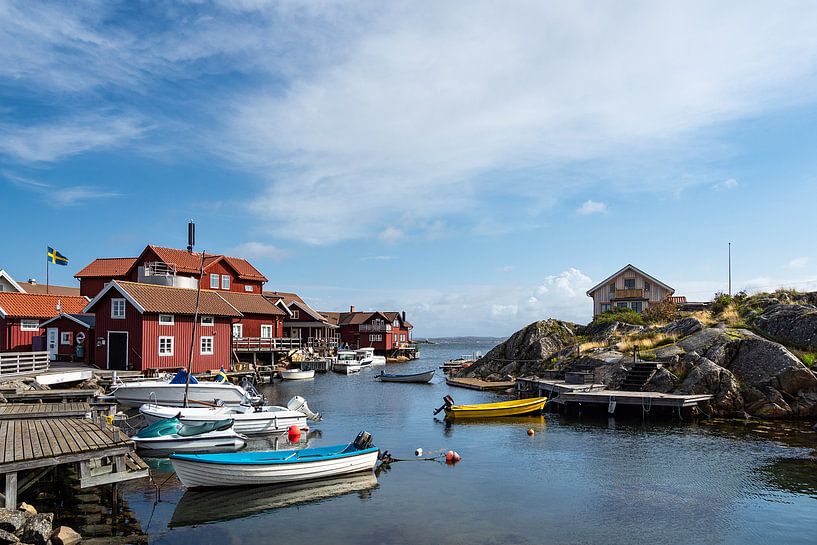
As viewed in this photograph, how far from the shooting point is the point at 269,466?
19594mm

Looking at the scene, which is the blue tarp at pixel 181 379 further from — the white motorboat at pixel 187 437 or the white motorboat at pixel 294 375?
the white motorboat at pixel 294 375

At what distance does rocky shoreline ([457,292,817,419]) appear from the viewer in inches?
1315

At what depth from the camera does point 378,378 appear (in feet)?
205

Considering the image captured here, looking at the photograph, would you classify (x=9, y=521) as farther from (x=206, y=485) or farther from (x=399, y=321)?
(x=399, y=321)

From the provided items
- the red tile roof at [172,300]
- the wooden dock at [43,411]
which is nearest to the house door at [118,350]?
the red tile roof at [172,300]

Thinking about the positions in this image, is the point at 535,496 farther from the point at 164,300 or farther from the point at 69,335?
the point at 69,335

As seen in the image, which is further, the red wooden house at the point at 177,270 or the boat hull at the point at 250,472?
the red wooden house at the point at 177,270

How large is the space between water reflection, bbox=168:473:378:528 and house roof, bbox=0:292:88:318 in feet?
130

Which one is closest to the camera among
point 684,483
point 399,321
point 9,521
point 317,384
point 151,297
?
point 9,521

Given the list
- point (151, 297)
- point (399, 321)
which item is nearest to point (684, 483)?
point (151, 297)

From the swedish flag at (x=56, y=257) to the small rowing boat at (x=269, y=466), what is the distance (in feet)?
159

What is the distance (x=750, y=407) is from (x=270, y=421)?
2568 centimetres

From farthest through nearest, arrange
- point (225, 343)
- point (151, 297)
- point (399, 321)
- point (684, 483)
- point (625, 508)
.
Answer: point (399, 321) → point (225, 343) → point (151, 297) → point (684, 483) → point (625, 508)

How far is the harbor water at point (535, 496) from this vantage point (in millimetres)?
16188
